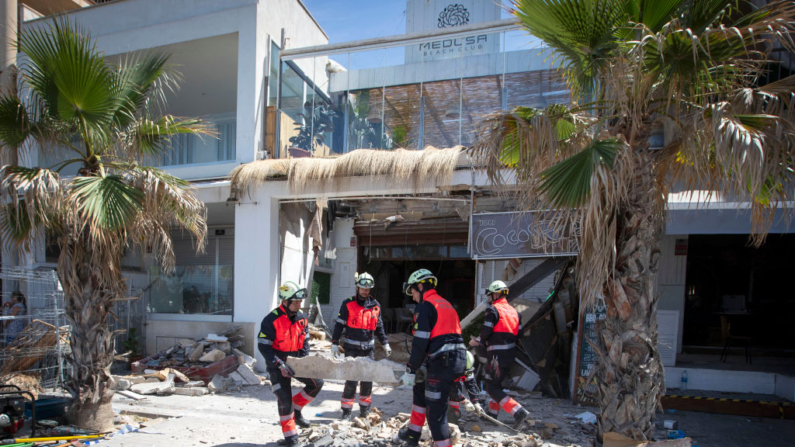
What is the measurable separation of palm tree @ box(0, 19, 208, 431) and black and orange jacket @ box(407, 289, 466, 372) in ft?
11.9

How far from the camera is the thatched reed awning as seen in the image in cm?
930

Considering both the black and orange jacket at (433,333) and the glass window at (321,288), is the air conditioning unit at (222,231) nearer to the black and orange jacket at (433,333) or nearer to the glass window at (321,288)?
the glass window at (321,288)

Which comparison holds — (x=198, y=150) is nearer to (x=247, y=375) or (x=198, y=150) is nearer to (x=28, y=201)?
(x=247, y=375)

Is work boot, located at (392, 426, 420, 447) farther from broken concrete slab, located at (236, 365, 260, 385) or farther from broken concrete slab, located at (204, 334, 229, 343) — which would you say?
broken concrete slab, located at (204, 334, 229, 343)

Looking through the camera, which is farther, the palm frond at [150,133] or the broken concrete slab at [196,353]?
the broken concrete slab at [196,353]

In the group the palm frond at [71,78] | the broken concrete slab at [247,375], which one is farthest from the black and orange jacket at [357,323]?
the palm frond at [71,78]

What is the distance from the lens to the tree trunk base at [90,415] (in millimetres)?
6172

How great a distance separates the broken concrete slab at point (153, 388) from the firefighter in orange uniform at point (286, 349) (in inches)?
139

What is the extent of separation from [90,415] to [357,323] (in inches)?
137

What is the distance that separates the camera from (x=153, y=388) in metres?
8.61

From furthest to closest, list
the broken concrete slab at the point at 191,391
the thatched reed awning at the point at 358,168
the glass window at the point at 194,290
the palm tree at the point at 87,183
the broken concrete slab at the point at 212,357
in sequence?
the glass window at the point at 194,290 < the broken concrete slab at the point at 212,357 < the thatched reed awning at the point at 358,168 < the broken concrete slab at the point at 191,391 < the palm tree at the point at 87,183

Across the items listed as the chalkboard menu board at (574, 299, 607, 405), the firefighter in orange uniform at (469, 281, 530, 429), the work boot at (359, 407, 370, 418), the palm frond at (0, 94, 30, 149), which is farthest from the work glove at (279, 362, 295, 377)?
the chalkboard menu board at (574, 299, 607, 405)

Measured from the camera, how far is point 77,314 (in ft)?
20.5

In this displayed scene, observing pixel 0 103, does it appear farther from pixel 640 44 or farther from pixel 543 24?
pixel 640 44
